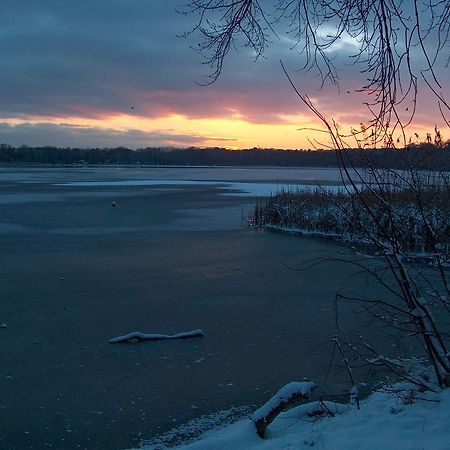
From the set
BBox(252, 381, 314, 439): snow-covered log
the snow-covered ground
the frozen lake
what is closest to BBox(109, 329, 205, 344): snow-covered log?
the frozen lake

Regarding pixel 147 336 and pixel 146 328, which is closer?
pixel 147 336

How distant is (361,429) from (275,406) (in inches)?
34.6

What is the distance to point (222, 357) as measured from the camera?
6.31 metres

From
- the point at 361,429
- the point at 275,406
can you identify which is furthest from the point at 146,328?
the point at 361,429

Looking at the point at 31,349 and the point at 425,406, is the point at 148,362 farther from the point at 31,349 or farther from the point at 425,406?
the point at 425,406

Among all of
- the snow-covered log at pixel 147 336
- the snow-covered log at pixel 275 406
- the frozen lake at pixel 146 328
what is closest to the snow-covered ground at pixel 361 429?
the snow-covered log at pixel 275 406

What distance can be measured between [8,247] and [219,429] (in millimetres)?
10162

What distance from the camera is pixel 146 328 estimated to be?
729 centimetres

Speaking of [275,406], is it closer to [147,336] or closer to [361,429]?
[361,429]

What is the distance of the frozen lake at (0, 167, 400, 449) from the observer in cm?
500

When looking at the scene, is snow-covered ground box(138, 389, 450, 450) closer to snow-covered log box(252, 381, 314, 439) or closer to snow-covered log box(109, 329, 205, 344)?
snow-covered log box(252, 381, 314, 439)

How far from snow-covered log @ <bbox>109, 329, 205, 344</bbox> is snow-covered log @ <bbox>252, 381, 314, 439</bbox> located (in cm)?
262

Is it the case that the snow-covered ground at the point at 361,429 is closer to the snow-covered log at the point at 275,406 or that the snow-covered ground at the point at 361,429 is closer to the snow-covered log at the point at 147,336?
the snow-covered log at the point at 275,406

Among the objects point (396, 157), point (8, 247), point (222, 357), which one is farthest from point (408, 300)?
point (8, 247)
